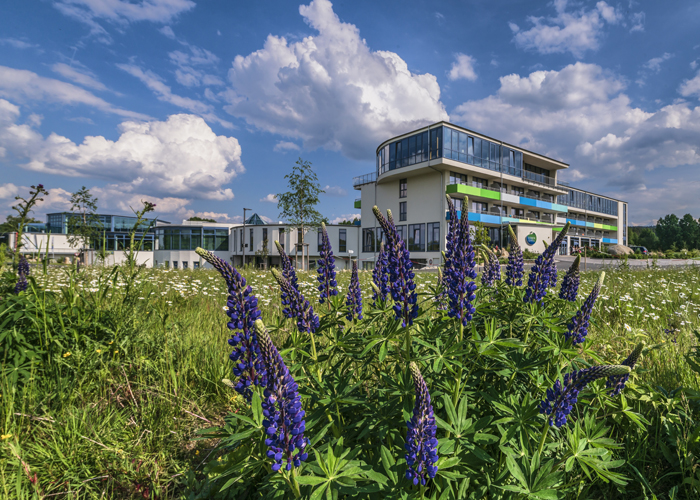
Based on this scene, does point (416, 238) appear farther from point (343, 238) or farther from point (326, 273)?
point (326, 273)

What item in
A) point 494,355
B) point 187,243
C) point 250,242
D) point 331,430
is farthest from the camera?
point 187,243

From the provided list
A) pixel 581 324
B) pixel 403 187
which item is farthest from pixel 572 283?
pixel 403 187

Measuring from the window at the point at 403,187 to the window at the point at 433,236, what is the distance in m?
5.85

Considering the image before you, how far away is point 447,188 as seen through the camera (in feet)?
111

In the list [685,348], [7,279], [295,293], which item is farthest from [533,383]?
[7,279]

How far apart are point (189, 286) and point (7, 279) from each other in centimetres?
449

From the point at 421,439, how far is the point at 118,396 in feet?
10.7

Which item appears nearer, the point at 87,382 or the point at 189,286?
the point at 87,382

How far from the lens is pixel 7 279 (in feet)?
12.5

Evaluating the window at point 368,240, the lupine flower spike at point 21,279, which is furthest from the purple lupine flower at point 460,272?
the window at point 368,240

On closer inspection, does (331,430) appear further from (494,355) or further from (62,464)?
(62,464)

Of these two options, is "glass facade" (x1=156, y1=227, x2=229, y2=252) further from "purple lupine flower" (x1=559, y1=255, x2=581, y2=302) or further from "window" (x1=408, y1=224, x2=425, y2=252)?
"purple lupine flower" (x1=559, y1=255, x2=581, y2=302)

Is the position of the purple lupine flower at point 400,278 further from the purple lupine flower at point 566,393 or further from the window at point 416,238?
the window at point 416,238

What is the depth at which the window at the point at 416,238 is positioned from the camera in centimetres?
3741
